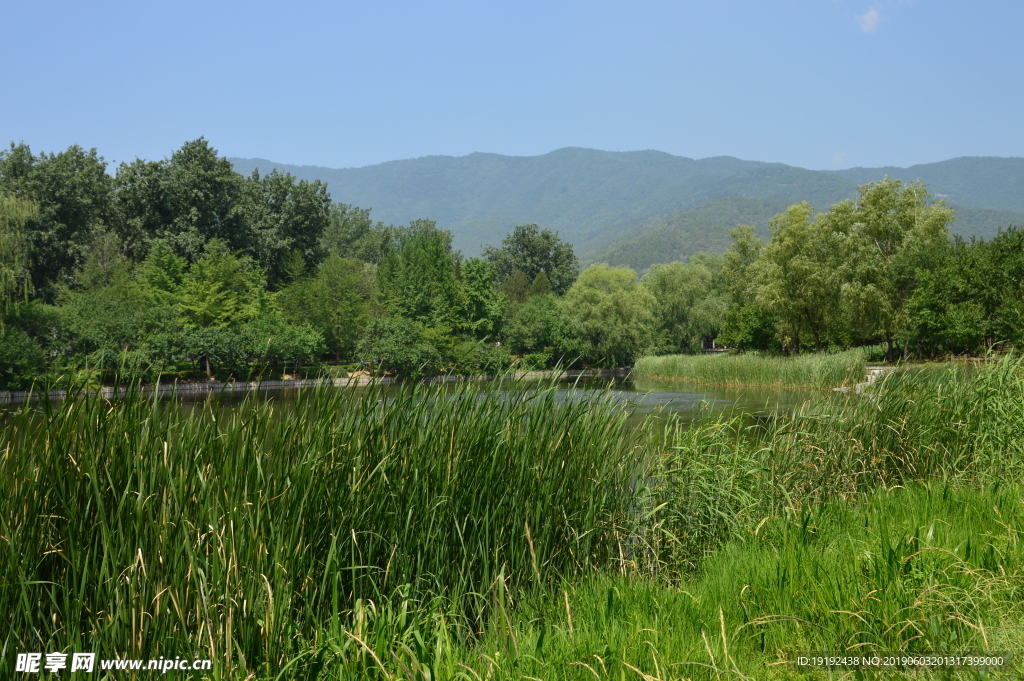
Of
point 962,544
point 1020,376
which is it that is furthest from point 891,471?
point 962,544

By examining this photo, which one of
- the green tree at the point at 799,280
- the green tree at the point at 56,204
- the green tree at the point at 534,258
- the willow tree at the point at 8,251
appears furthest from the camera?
the green tree at the point at 534,258

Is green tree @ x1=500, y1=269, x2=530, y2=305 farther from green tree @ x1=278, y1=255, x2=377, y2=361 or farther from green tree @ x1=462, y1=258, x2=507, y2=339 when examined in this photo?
green tree @ x1=278, y1=255, x2=377, y2=361

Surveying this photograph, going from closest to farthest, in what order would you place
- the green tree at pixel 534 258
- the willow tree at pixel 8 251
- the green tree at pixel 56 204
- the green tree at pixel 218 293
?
A: the willow tree at pixel 8 251 → the green tree at pixel 218 293 → the green tree at pixel 56 204 → the green tree at pixel 534 258

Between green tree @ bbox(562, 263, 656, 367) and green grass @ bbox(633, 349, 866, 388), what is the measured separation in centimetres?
817

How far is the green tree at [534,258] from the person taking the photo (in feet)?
249

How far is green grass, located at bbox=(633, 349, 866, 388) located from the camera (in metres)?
24.4

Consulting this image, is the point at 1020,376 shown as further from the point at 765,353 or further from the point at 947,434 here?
the point at 765,353

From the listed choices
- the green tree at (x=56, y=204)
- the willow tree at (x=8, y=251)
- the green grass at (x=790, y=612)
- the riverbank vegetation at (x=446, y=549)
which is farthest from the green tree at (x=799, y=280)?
the green tree at (x=56, y=204)

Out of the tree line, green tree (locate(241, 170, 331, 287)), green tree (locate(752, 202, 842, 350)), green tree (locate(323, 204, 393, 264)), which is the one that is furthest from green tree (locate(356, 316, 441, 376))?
green tree (locate(323, 204, 393, 264))

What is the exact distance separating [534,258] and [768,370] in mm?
50578

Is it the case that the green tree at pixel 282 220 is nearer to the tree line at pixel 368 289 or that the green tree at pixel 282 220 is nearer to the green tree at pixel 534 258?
the tree line at pixel 368 289

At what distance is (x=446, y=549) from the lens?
4.35m

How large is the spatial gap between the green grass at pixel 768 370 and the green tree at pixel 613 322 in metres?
8.17

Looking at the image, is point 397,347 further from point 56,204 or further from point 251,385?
point 251,385
